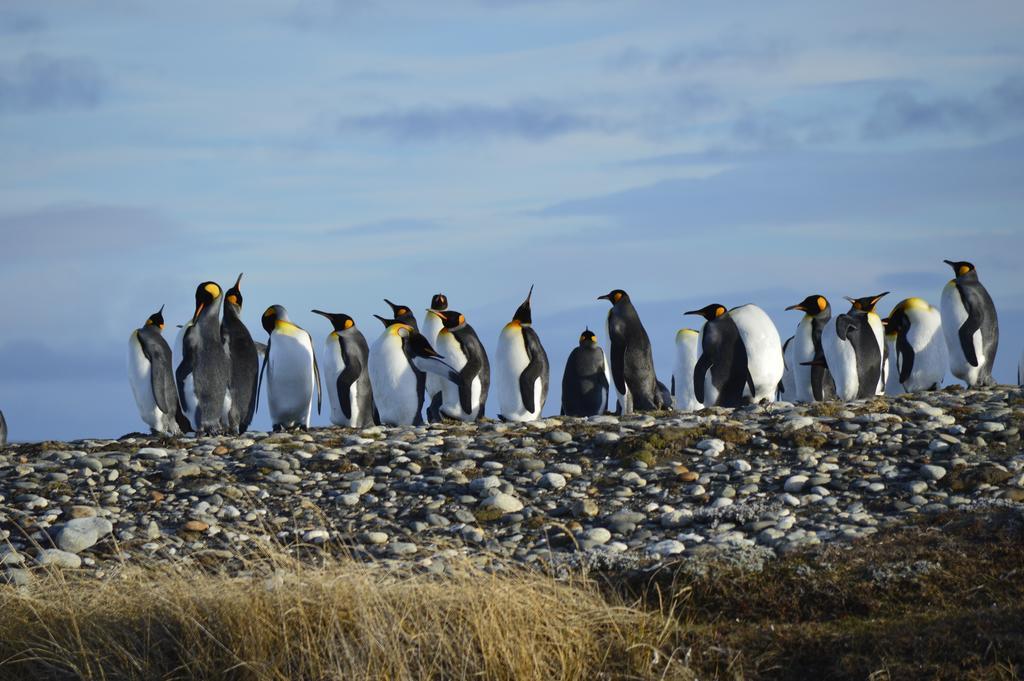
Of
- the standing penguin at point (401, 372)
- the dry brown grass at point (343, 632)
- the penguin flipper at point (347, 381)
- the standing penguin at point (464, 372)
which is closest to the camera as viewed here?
the dry brown grass at point (343, 632)

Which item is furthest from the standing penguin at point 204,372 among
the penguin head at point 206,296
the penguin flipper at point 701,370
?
the penguin flipper at point 701,370

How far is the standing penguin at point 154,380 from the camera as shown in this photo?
53.2 ft

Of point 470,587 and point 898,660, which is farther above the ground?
point 470,587

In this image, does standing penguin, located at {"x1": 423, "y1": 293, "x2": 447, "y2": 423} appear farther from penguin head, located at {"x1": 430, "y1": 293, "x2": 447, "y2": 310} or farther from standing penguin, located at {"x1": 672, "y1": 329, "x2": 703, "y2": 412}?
standing penguin, located at {"x1": 672, "y1": 329, "x2": 703, "y2": 412}

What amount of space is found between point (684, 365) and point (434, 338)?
12.8 feet

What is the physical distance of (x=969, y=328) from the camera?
55.5 ft

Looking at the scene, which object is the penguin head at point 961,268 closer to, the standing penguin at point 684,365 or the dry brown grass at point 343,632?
the standing penguin at point 684,365

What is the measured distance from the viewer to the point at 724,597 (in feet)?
21.9

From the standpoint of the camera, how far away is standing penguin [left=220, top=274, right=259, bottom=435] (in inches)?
566

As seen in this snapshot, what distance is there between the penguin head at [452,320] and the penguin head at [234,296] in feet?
8.94

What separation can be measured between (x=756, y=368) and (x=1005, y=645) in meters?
10.3

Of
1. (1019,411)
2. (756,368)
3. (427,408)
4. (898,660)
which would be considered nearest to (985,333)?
(756,368)

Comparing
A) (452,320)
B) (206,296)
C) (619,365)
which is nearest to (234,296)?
(206,296)

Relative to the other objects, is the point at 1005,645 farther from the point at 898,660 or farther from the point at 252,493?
the point at 252,493
